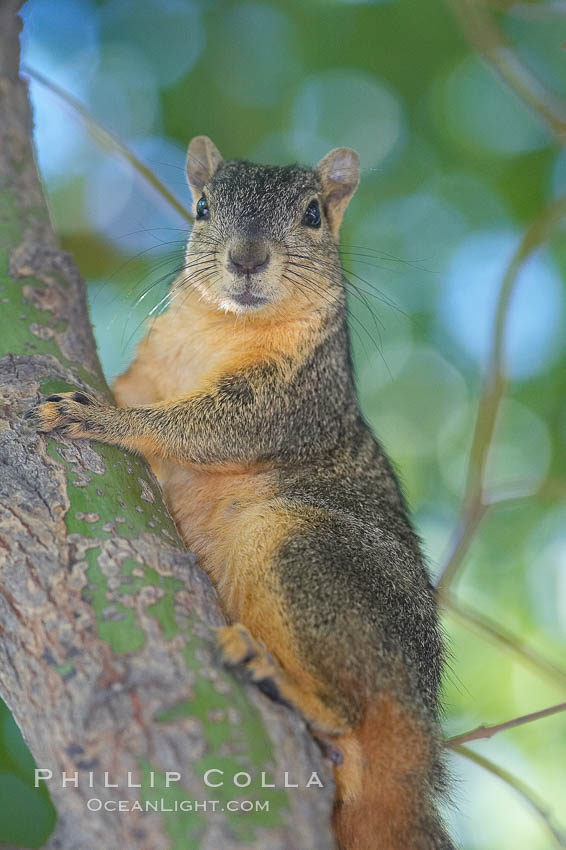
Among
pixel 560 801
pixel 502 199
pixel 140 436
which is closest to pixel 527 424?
pixel 502 199

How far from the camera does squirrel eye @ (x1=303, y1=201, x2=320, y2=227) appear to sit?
438 centimetres

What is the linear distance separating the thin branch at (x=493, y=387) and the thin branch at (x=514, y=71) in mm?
578

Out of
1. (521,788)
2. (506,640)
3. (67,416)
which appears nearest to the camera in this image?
(67,416)

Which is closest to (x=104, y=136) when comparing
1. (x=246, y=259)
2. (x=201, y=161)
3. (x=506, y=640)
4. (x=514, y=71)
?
(x=201, y=161)

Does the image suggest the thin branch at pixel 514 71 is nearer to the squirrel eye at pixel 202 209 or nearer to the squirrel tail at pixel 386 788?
the squirrel eye at pixel 202 209

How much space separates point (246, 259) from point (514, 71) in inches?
99.0

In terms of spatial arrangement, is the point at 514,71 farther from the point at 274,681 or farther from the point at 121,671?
the point at 121,671

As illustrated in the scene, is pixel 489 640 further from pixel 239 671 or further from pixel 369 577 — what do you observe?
pixel 239 671

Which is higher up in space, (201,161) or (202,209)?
(201,161)

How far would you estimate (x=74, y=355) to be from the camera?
144 inches

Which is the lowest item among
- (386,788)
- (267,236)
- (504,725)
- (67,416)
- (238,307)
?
(386,788)

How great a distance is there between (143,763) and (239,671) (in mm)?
410

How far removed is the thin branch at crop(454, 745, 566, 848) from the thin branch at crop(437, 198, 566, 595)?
99 cm

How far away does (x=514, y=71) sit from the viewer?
16.5 ft
